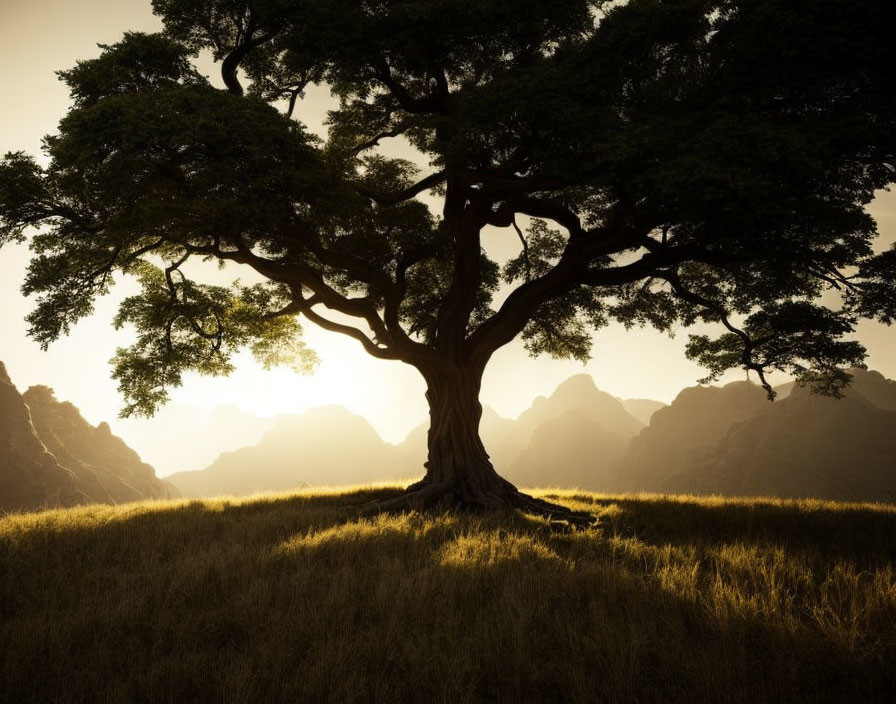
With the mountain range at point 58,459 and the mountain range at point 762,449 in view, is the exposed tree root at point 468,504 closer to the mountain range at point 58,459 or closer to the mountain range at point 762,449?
the mountain range at point 762,449

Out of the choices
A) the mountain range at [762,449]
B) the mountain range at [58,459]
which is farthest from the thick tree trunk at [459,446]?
the mountain range at [58,459]

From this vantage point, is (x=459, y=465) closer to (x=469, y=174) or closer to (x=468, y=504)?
(x=468, y=504)

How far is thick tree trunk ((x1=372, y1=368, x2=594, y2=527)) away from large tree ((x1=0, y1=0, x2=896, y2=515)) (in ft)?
0.26

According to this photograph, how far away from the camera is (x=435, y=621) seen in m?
3.54

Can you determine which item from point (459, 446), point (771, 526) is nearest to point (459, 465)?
point (459, 446)

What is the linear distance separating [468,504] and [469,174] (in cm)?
871

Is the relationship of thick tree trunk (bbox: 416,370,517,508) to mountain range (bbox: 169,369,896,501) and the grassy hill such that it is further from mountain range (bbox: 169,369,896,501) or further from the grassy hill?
mountain range (bbox: 169,369,896,501)

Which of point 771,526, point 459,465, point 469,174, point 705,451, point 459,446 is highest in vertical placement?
point 469,174

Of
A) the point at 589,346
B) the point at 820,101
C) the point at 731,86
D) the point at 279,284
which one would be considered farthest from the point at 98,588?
the point at 589,346

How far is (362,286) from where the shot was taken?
47.3 ft

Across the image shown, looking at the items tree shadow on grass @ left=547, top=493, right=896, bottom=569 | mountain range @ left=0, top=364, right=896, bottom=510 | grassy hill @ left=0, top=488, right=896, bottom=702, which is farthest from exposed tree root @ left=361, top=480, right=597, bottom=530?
mountain range @ left=0, top=364, right=896, bottom=510

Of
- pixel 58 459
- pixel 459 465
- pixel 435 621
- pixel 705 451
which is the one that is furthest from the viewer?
pixel 705 451

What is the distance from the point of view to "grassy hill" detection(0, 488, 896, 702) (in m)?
2.71

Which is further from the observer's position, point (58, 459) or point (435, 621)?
point (58, 459)
